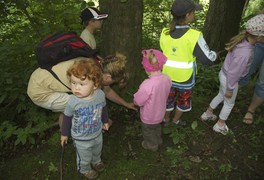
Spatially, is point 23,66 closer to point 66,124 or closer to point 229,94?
point 66,124

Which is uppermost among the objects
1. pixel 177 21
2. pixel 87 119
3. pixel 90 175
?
pixel 177 21

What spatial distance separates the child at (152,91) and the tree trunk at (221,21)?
3.67 metres

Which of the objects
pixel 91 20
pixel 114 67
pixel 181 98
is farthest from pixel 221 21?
pixel 114 67

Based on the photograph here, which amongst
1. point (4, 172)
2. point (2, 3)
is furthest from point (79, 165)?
point (2, 3)

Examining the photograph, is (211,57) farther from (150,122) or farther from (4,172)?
(4,172)

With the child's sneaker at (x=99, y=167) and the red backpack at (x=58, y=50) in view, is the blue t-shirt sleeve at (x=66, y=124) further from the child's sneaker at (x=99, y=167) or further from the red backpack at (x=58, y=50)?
the child's sneaker at (x=99, y=167)

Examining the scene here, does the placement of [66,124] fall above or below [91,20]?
below

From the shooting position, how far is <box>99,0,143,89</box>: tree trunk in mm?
3734

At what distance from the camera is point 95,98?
2795 mm

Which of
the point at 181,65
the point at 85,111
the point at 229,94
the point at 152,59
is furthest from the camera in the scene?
the point at 229,94

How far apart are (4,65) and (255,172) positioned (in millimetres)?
3991

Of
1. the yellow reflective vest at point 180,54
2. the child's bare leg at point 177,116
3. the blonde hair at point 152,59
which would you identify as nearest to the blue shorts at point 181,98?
the child's bare leg at point 177,116

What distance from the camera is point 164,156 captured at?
3.66 metres

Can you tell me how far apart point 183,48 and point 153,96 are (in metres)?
0.74
